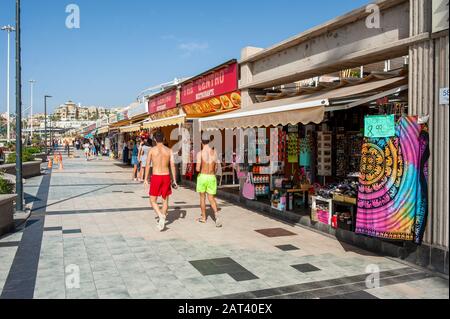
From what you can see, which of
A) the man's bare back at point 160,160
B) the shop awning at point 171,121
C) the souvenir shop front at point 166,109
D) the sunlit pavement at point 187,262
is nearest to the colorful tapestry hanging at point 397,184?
the sunlit pavement at point 187,262

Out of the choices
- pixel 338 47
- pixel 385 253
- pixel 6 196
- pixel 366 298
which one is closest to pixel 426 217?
pixel 385 253

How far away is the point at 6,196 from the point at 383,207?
6368 millimetres

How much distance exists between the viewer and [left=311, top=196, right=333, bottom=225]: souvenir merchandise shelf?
747cm

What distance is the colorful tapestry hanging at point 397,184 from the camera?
18.0 ft

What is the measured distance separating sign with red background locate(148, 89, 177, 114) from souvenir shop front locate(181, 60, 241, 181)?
1.40m

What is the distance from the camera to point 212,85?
13570 millimetres

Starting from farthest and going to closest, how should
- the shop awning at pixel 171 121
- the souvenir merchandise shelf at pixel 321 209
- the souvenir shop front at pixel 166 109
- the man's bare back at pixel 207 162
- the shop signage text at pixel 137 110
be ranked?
1. the shop signage text at pixel 137 110
2. the souvenir shop front at pixel 166 109
3. the shop awning at pixel 171 121
4. the man's bare back at pixel 207 162
5. the souvenir merchandise shelf at pixel 321 209

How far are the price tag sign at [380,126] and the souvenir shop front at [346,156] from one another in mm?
13

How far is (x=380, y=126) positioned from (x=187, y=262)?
3.28m

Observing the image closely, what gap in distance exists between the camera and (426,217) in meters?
5.50

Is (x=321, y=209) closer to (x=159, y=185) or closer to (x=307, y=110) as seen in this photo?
(x=307, y=110)

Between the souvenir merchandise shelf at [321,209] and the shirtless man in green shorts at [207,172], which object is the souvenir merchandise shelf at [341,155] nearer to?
the souvenir merchandise shelf at [321,209]

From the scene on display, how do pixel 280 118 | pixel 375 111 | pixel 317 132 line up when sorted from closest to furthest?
pixel 280 118 < pixel 375 111 < pixel 317 132
